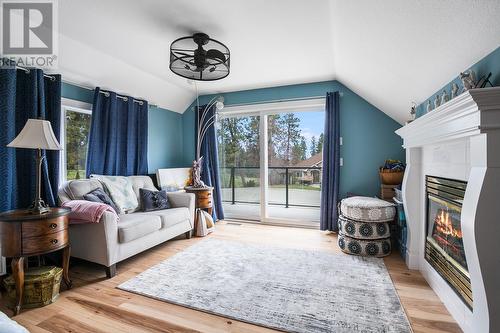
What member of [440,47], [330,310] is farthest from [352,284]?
[440,47]

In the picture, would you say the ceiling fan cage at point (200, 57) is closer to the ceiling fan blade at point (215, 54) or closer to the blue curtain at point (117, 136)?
the ceiling fan blade at point (215, 54)

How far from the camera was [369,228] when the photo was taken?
2.76m

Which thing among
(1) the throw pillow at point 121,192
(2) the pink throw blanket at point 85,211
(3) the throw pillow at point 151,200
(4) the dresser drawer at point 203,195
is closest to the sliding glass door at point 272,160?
(4) the dresser drawer at point 203,195

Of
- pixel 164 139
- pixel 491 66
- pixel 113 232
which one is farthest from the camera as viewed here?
pixel 164 139

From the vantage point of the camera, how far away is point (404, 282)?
216 cm

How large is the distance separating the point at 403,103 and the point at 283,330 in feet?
8.76

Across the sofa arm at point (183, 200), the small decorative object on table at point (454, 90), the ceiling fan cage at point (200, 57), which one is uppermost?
the ceiling fan cage at point (200, 57)

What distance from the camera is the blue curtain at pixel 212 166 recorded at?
4.38m

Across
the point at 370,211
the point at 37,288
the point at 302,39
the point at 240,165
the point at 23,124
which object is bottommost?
the point at 37,288

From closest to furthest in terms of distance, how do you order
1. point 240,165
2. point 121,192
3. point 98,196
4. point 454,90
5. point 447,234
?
point 454,90, point 447,234, point 98,196, point 121,192, point 240,165

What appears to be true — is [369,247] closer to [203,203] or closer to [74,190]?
[203,203]

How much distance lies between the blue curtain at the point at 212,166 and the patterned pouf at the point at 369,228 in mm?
2338

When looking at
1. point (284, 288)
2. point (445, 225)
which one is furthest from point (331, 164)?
point (284, 288)

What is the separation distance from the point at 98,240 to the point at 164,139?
2.44 meters
